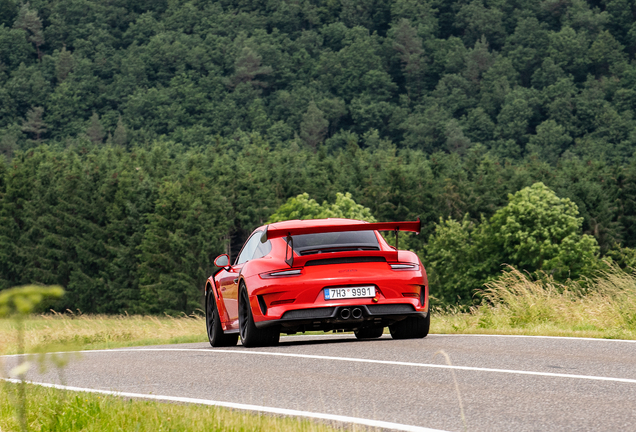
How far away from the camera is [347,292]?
1085 centimetres

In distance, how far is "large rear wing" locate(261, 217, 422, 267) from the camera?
1104 centimetres

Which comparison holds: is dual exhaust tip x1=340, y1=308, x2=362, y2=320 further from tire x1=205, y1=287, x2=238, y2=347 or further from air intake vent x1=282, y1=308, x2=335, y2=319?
tire x1=205, y1=287, x2=238, y2=347

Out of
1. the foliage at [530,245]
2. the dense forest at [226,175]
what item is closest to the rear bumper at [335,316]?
the dense forest at [226,175]

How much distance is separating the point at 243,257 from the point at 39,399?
16.8ft

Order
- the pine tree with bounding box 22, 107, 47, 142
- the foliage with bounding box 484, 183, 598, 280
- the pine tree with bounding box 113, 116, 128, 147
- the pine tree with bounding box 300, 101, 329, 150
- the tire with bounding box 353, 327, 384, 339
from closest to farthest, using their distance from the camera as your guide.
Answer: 1. the tire with bounding box 353, 327, 384, 339
2. the foliage with bounding box 484, 183, 598, 280
3. the pine tree with bounding box 113, 116, 128, 147
4. the pine tree with bounding box 22, 107, 47, 142
5. the pine tree with bounding box 300, 101, 329, 150

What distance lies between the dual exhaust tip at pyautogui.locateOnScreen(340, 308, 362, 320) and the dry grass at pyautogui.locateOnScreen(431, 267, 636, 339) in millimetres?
2906

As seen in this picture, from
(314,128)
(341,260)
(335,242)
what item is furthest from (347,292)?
(314,128)

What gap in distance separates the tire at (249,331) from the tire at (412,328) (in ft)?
4.79

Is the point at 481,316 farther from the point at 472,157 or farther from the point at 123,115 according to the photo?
the point at 123,115

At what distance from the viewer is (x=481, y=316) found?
50.3 feet

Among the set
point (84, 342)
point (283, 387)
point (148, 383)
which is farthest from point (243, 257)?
point (84, 342)

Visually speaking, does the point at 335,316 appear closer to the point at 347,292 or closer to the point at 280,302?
the point at 347,292

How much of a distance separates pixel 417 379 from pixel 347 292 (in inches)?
112

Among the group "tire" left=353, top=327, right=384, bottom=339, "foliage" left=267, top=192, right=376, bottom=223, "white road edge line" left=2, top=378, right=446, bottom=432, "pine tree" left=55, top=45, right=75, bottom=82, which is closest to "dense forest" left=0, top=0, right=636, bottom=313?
"pine tree" left=55, top=45, right=75, bottom=82
